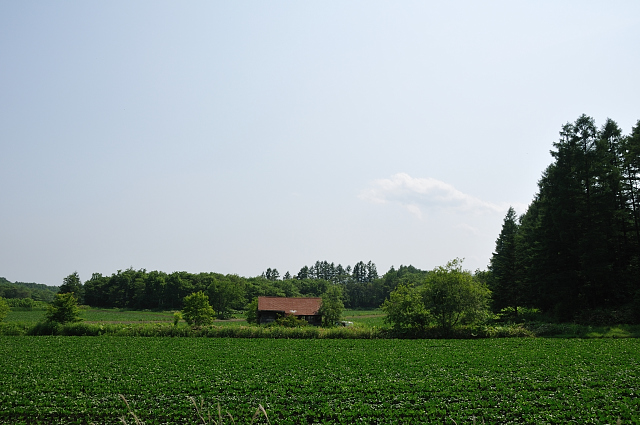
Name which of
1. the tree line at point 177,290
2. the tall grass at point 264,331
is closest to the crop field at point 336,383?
the tall grass at point 264,331

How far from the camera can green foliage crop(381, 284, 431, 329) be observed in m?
34.6

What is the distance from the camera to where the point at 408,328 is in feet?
113

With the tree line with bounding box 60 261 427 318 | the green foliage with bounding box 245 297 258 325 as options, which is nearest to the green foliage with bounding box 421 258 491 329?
the green foliage with bounding box 245 297 258 325

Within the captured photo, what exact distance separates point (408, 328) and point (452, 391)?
2016 centimetres

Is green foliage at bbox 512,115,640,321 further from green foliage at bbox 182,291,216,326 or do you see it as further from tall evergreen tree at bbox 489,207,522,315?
green foliage at bbox 182,291,216,326

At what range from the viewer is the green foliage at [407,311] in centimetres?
3462

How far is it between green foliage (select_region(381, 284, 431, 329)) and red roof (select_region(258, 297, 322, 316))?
688 inches

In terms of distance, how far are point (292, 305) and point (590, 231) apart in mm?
35399

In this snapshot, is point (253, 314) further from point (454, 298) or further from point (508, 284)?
point (508, 284)

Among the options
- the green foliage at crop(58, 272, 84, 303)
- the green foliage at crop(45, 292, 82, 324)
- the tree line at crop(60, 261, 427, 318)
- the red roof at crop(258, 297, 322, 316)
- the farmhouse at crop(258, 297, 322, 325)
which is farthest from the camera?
the green foliage at crop(58, 272, 84, 303)

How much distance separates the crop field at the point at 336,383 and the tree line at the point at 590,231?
9.75 m

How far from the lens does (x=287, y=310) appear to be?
50812 mm

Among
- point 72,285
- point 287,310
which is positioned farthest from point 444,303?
point 72,285

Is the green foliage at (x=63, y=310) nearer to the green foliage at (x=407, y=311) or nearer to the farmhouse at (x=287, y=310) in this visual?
the farmhouse at (x=287, y=310)
